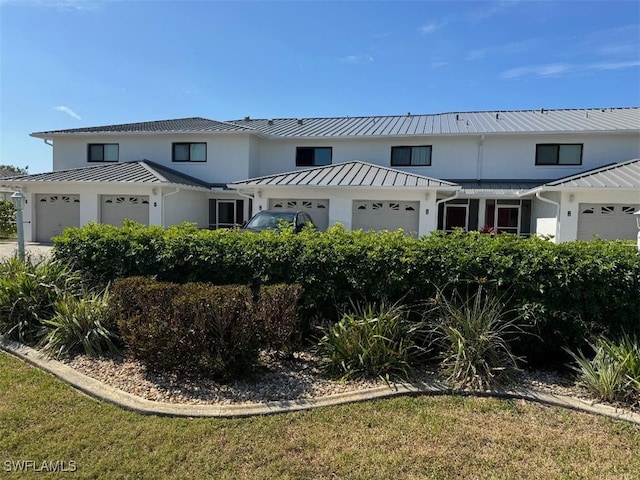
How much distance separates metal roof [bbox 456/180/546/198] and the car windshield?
8490 mm

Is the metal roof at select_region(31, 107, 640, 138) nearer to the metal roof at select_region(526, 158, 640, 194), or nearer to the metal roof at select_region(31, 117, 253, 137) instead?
the metal roof at select_region(31, 117, 253, 137)

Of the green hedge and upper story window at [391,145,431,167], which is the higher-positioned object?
upper story window at [391,145,431,167]

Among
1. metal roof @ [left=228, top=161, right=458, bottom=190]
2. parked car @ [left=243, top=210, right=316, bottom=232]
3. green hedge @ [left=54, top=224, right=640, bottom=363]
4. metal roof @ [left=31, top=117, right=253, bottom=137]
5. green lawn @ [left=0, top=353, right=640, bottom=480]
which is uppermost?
metal roof @ [left=31, top=117, right=253, bottom=137]

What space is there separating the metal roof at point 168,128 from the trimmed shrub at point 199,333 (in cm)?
1679

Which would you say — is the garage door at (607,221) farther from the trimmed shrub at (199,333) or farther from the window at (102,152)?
the window at (102,152)

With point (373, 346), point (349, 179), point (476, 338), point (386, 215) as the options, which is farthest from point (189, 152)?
point (476, 338)

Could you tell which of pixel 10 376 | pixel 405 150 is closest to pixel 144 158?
pixel 405 150

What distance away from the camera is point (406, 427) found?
365 centimetres

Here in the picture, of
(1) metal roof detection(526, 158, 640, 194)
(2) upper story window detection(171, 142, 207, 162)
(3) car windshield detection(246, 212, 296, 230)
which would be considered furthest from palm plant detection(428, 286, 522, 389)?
(2) upper story window detection(171, 142, 207, 162)

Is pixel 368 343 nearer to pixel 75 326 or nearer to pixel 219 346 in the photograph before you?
pixel 219 346

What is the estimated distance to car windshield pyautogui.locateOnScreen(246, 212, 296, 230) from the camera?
1261 centimetres

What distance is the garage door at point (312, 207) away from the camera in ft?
56.4

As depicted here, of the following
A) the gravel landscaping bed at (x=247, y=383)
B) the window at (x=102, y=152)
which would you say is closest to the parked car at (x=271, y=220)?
the gravel landscaping bed at (x=247, y=383)

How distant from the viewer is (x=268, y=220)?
1293cm
